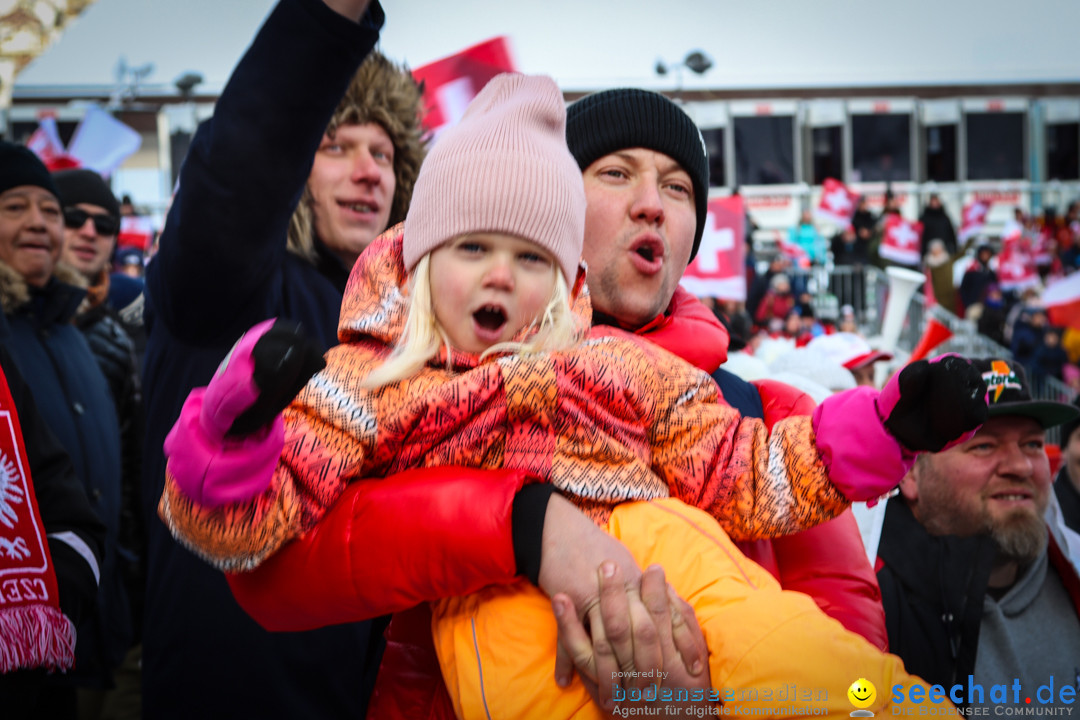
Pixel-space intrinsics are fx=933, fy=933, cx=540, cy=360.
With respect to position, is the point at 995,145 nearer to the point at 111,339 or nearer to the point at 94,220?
the point at 94,220

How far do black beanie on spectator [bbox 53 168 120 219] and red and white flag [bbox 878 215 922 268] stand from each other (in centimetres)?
1341

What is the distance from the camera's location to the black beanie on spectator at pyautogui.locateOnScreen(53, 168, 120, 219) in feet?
15.4

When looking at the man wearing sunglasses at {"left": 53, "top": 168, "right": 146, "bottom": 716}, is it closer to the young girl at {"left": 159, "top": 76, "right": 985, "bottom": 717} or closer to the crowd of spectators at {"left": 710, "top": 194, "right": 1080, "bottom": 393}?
the young girl at {"left": 159, "top": 76, "right": 985, "bottom": 717}

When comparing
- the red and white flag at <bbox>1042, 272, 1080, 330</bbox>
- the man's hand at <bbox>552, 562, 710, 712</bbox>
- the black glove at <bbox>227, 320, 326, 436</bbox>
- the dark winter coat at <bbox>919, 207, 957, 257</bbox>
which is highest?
the black glove at <bbox>227, 320, 326, 436</bbox>

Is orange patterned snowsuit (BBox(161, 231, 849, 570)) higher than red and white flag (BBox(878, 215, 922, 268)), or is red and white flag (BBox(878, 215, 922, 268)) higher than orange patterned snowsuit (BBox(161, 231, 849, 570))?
orange patterned snowsuit (BBox(161, 231, 849, 570))

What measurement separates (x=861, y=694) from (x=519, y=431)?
1.88ft

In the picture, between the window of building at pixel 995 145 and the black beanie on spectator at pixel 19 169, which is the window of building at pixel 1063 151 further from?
the black beanie on spectator at pixel 19 169

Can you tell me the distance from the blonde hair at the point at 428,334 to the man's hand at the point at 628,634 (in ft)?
1.29

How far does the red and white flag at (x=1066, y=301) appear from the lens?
503 centimetres

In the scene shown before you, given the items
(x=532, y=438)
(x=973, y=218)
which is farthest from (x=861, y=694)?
(x=973, y=218)

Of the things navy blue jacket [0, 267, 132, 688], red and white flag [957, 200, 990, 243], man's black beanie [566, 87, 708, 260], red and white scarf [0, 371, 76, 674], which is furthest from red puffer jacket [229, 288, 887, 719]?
red and white flag [957, 200, 990, 243]

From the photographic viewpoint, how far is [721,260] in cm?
665

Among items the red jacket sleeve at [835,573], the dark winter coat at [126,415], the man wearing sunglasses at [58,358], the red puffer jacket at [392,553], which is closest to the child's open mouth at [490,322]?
the red puffer jacket at [392,553]

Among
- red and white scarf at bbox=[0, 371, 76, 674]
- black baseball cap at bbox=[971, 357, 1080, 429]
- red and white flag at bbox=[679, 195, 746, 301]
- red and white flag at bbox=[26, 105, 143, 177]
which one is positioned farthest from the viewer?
red and white flag at bbox=[26, 105, 143, 177]
